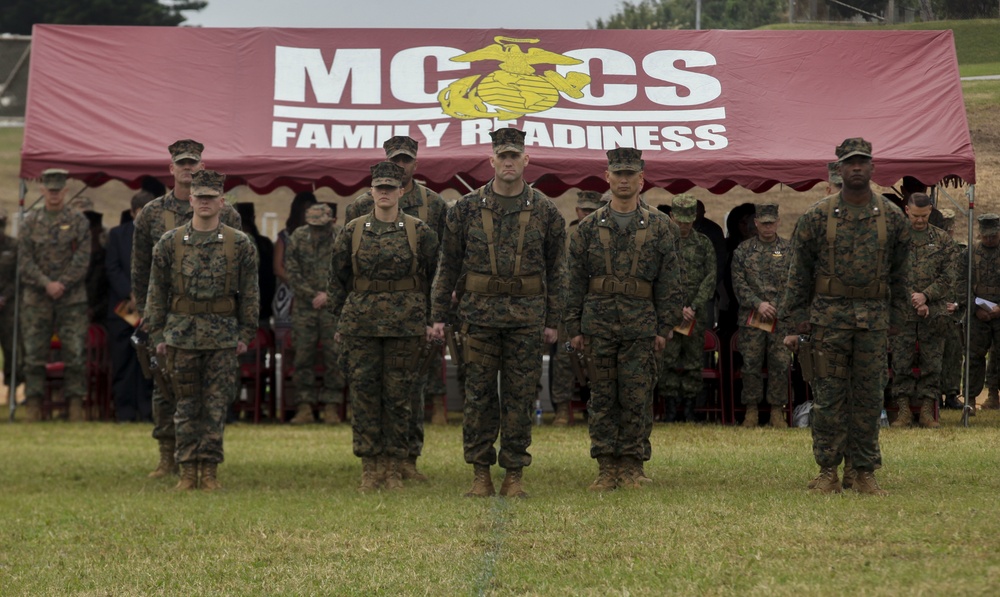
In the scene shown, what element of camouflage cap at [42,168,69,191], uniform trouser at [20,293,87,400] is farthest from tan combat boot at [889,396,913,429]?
camouflage cap at [42,168,69,191]

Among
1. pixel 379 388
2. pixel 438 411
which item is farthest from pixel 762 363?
pixel 379 388

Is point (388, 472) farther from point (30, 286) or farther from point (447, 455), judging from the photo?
point (30, 286)

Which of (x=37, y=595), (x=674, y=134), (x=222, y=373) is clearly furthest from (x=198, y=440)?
(x=674, y=134)

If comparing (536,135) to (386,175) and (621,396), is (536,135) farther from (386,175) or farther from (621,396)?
(621,396)

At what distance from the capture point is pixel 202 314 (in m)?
10.0

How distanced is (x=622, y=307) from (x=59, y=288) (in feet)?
25.5

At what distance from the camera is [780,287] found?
44.7 ft

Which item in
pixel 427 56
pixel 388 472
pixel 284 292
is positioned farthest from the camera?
pixel 284 292

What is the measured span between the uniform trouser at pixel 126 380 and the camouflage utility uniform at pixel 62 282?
1.30ft

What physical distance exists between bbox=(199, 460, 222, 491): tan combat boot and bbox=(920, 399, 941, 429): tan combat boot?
22.5 ft

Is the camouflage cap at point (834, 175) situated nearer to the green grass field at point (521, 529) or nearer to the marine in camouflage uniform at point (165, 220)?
the green grass field at point (521, 529)

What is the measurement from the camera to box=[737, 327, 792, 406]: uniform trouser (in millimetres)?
13664

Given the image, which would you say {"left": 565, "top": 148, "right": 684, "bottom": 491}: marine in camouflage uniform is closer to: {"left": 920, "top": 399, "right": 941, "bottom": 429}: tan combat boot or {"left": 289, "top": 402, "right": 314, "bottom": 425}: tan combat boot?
{"left": 920, "top": 399, "right": 941, "bottom": 429}: tan combat boot

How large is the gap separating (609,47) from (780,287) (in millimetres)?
3144
